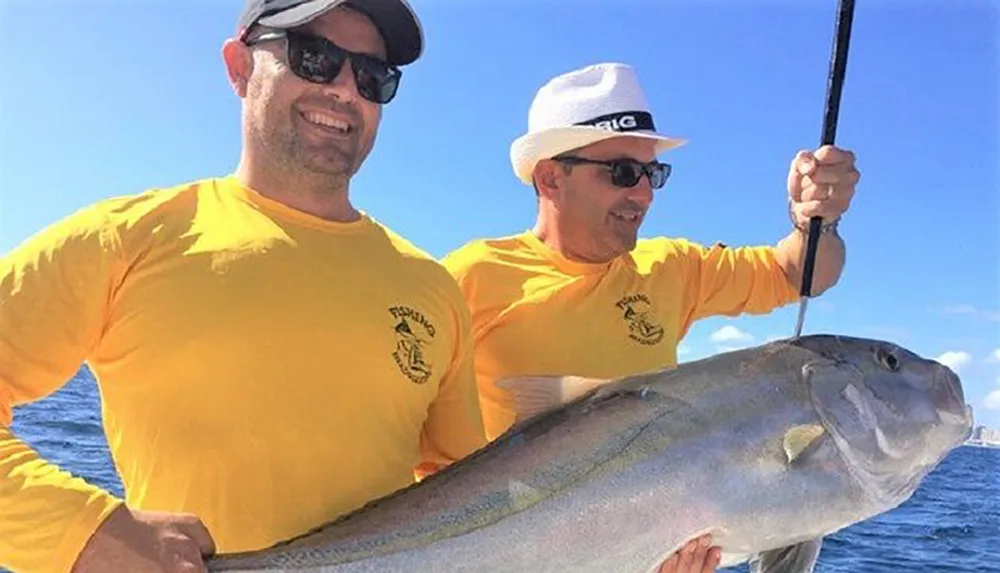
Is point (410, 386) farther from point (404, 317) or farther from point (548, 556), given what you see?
point (548, 556)

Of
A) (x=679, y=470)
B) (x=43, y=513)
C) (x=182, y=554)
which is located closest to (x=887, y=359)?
(x=679, y=470)

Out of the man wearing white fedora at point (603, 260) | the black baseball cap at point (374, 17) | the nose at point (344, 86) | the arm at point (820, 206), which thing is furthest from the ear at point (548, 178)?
the nose at point (344, 86)

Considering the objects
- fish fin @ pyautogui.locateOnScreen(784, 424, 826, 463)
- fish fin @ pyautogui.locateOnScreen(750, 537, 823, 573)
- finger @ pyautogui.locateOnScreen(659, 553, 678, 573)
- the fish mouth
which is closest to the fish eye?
the fish mouth

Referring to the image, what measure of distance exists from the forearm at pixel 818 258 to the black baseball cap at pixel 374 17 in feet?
6.78

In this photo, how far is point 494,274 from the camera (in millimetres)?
4594

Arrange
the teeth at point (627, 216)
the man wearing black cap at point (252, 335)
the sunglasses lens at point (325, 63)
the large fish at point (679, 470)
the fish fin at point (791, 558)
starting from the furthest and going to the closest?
1. the teeth at point (627, 216)
2. the sunglasses lens at point (325, 63)
3. the fish fin at point (791, 558)
4. the large fish at point (679, 470)
5. the man wearing black cap at point (252, 335)

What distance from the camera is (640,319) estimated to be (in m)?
4.58

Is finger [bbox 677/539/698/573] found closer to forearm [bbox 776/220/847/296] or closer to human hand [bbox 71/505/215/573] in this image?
human hand [bbox 71/505/215/573]

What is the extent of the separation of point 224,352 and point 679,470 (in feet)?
4.65

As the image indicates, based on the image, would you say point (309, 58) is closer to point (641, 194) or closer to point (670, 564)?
point (641, 194)

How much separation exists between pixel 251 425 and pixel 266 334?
0.28 metres

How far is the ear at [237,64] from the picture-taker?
3.71 metres

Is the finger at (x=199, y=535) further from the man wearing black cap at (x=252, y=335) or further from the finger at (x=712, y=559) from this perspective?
the finger at (x=712, y=559)

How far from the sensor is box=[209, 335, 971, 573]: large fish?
299 centimetres
